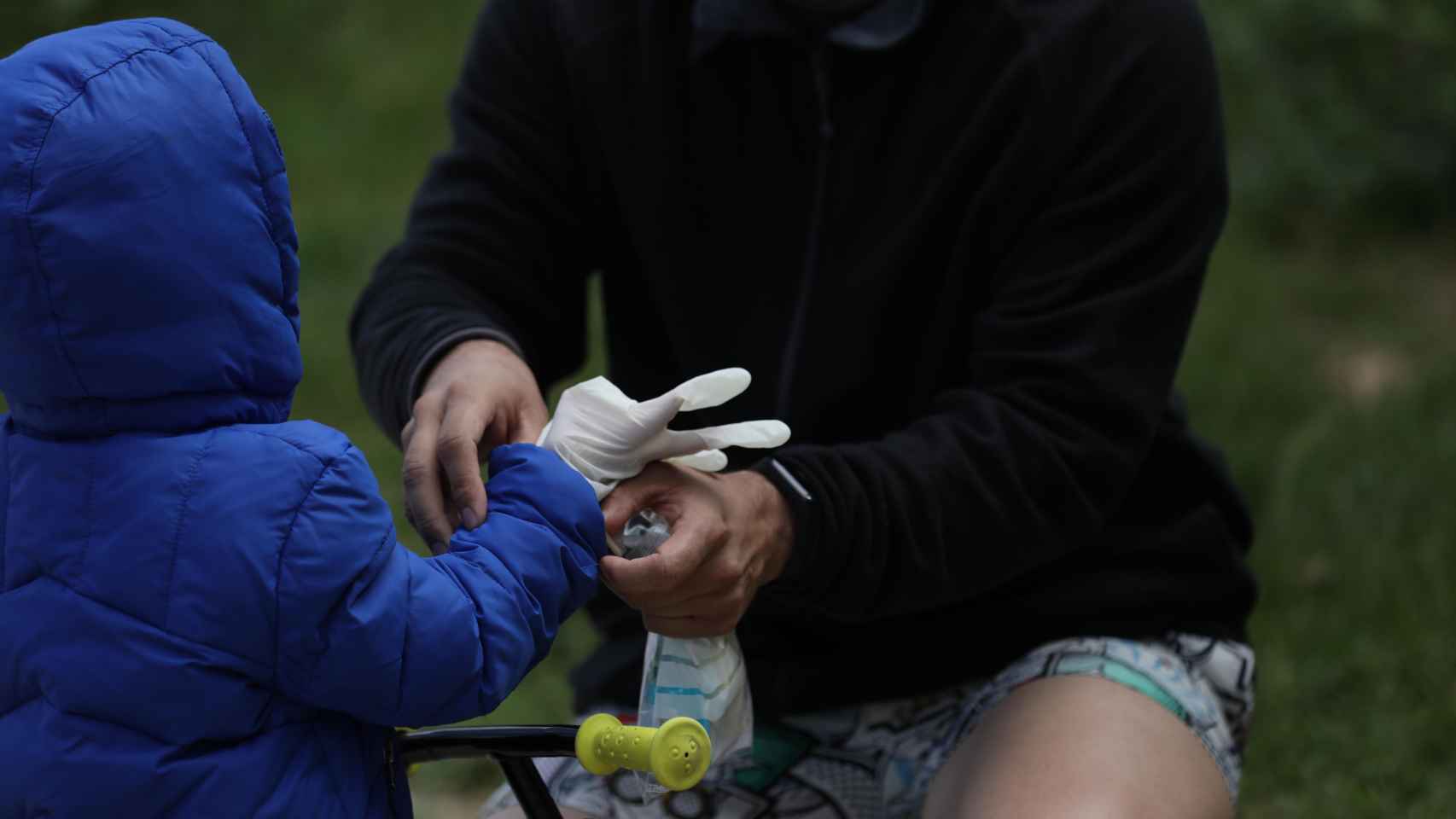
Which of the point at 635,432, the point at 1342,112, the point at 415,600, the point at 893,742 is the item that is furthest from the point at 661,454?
the point at 1342,112

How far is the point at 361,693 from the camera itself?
1.32 m

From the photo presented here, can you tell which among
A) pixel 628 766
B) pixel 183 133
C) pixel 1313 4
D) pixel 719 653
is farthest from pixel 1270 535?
pixel 183 133

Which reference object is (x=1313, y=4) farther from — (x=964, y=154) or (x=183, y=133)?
(x=183, y=133)

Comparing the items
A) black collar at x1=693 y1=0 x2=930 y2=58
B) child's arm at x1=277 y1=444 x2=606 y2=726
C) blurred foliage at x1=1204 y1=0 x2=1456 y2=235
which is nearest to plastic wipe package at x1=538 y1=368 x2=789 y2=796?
child's arm at x1=277 y1=444 x2=606 y2=726

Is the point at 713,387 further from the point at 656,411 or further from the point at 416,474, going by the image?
the point at 416,474

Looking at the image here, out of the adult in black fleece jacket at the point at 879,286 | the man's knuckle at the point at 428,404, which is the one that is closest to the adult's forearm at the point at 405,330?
the adult in black fleece jacket at the point at 879,286

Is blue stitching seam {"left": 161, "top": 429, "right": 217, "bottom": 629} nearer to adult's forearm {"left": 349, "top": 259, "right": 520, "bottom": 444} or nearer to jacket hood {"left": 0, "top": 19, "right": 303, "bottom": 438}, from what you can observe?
jacket hood {"left": 0, "top": 19, "right": 303, "bottom": 438}

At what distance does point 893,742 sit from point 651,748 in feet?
2.17

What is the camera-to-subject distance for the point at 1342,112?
4879 mm

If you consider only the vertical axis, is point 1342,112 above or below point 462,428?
below

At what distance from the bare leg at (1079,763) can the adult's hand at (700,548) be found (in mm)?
329

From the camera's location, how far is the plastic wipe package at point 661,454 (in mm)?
1534

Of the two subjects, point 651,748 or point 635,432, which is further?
point 635,432

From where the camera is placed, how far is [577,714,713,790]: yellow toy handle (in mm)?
1412
